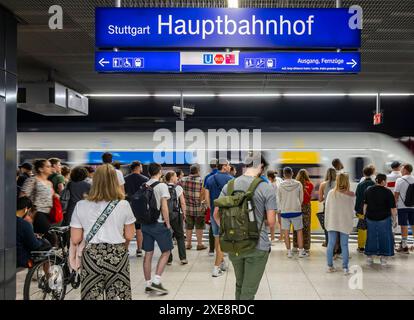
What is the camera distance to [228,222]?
16.2 ft

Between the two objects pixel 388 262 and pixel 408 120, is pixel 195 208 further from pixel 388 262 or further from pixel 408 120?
pixel 408 120

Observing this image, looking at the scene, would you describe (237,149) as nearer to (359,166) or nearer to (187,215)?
(359,166)

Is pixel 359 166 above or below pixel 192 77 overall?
below

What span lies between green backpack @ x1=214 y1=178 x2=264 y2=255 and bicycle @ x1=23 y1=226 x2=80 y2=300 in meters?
2.20

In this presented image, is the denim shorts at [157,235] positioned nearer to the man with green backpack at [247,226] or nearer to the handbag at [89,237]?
the man with green backpack at [247,226]

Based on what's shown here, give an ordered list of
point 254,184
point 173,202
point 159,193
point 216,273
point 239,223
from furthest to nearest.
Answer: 1. point 173,202
2. point 216,273
3. point 159,193
4. point 254,184
5. point 239,223

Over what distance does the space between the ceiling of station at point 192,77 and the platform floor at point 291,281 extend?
10.9ft

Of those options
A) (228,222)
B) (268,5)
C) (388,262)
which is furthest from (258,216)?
(388,262)

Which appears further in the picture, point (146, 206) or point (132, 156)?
point (132, 156)

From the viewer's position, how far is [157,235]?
6.88 meters

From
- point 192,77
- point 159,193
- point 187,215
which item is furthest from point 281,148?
point 159,193

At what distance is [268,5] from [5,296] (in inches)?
170

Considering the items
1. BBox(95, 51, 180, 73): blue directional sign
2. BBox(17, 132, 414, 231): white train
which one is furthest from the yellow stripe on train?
BBox(95, 51, 180, 73): blue directional sign

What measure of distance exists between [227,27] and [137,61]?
1.09 metres
